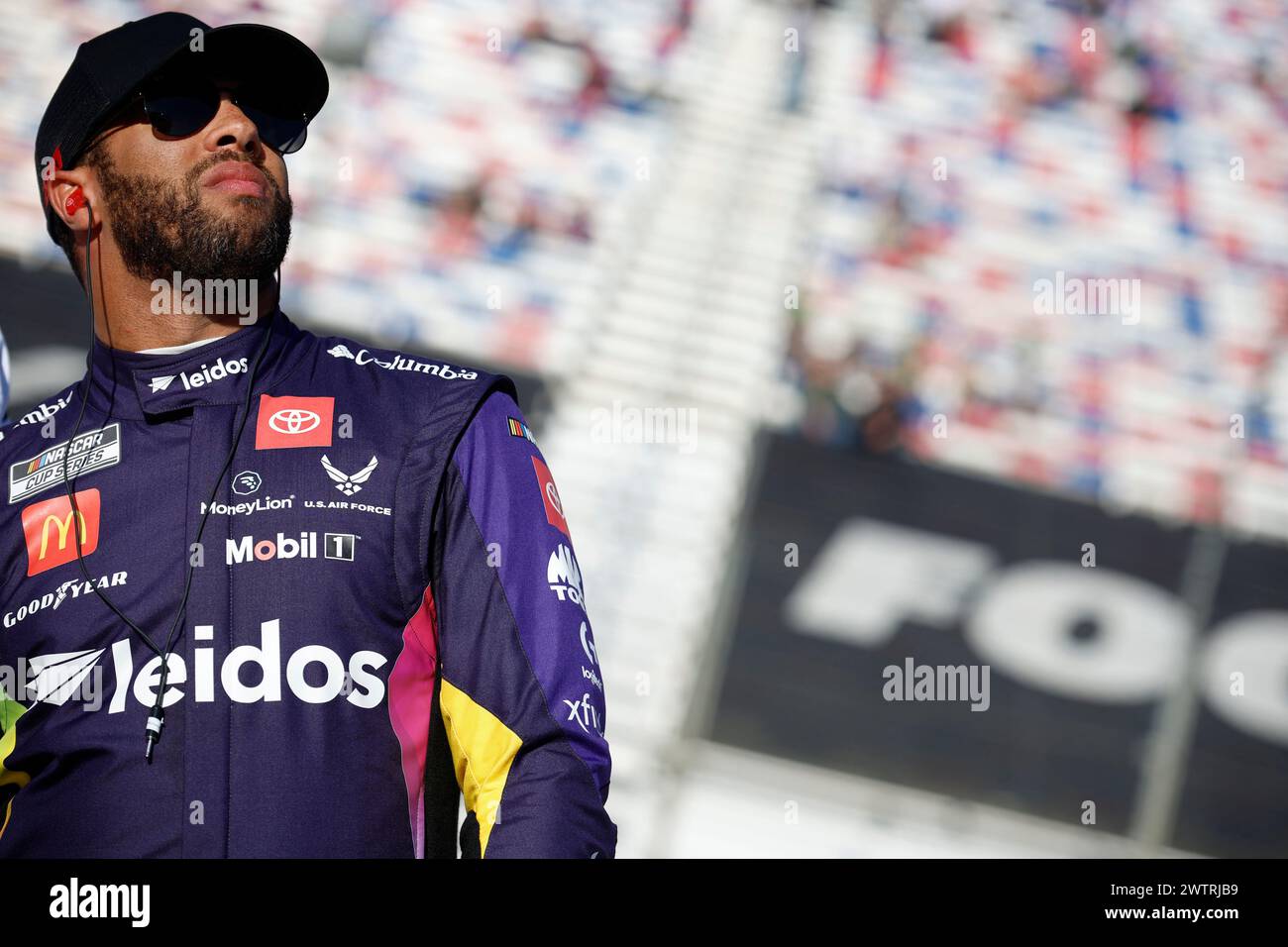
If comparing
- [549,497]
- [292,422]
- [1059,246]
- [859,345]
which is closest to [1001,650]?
[859,345]

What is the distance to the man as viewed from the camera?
3.76 feet

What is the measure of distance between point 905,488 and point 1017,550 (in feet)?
1.68

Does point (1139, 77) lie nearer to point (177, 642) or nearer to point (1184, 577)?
point (1184, 577)

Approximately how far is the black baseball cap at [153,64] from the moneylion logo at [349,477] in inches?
20.0

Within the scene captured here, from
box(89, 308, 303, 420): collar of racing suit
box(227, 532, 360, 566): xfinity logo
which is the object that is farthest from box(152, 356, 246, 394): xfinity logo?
box(227, 532, 360, 566): xfinity logo

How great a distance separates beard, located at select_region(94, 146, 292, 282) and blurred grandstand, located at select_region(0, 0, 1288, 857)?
10.3ft

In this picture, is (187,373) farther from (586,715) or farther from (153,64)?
→ (586,715)

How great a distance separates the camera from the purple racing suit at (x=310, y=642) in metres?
1.14

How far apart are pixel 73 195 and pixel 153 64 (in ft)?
0.69

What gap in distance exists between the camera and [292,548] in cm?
121

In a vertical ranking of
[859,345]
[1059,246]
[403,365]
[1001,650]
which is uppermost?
[403,365]

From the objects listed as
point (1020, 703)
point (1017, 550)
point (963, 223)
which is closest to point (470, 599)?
point (1020, 703)

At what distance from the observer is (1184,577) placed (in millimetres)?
5191

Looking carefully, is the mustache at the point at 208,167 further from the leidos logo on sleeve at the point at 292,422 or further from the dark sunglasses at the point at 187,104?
the leidos logo on sleeve at the point at 292,422
